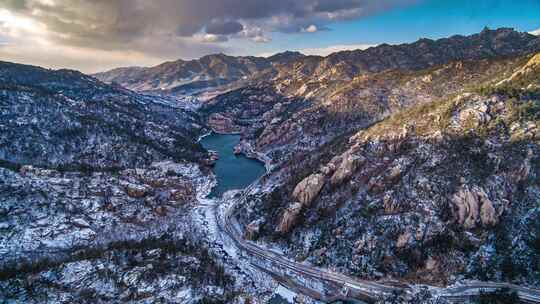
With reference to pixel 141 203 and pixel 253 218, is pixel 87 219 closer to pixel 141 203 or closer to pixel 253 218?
pixel 141 203

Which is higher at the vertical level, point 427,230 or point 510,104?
point 510,104

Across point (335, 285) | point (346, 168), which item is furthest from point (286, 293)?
point (346, 168)

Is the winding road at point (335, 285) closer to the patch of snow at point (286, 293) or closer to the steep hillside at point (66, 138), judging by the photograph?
the patch of snow at point (286, 293)

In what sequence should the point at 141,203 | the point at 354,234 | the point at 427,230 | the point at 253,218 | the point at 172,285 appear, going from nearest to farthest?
the point at 172,285
the point at 427,230
the point at 354,234
the point at 253,218
the point at 141,203

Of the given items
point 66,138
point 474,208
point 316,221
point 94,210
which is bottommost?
point 94,210

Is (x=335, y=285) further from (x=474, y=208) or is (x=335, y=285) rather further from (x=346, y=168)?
(x=346, y=168)

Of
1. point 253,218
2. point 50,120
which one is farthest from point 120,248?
point 50,120

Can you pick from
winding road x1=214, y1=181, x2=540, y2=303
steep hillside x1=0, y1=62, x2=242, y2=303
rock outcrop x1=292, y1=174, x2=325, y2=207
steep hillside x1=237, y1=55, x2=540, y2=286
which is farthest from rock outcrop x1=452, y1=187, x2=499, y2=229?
steep hillside x1=0, y1=62, x2=242, y2=303

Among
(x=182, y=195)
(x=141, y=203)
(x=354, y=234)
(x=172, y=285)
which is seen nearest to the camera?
(x=172, y=285)

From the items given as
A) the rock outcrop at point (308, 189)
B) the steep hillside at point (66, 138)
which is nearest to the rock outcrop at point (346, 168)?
the rock outcrop at point (308, 189)
